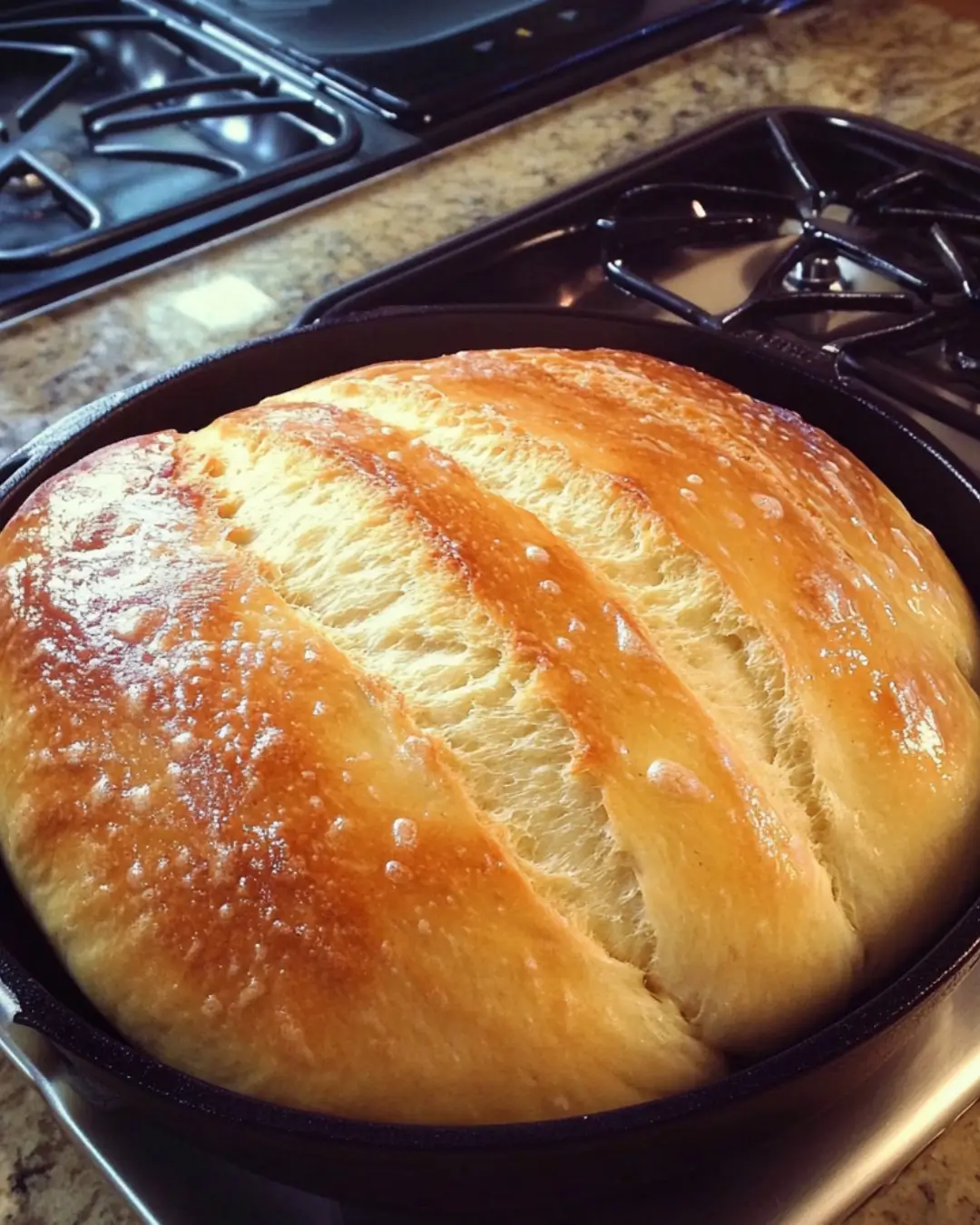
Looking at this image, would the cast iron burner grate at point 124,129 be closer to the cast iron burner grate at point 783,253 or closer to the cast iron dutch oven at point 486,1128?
the cast iron burner grate at point 783,253

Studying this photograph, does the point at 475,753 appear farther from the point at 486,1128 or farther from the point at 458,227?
the point at 458,227

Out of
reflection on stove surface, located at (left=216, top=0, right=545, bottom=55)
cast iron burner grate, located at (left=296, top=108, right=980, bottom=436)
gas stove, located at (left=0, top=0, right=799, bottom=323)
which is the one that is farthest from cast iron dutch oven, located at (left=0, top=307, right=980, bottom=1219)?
reflection on stove surface, located at (left=216, top=0, right=545, bottom=55)

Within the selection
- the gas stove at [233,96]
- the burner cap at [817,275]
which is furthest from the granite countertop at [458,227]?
the burner cap at [817,275]

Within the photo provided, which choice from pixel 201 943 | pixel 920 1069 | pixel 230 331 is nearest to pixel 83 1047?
pixel 201 943

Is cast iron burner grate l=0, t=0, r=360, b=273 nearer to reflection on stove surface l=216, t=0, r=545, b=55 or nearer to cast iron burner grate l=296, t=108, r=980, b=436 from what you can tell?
reflection on stove surface l=216, t=0, r=545, b=55

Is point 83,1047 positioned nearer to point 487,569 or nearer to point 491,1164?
point 491,1164
